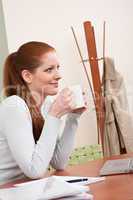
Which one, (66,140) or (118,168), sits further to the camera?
(66,140)

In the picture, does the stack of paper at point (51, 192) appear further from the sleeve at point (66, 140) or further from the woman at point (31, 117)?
the sleeve at point (66, 140)

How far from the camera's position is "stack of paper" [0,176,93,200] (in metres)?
0.79

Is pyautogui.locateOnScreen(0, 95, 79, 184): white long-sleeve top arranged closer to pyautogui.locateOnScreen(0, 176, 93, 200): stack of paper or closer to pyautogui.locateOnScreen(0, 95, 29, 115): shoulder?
pyautogui.locateOnScreen(0, 95, 29, 115): shoulder

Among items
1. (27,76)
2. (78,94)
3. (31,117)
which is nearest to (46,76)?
(27,76)

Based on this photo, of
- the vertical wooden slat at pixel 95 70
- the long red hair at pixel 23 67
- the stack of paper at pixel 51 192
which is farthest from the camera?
the vertical wooden slat at pixel 95 70

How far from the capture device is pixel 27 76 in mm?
1425

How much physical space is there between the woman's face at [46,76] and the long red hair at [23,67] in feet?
0.06

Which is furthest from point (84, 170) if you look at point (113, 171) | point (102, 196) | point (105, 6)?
point (105, 6)

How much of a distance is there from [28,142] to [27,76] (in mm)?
332

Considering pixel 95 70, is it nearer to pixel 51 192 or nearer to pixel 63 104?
pixel 63 104

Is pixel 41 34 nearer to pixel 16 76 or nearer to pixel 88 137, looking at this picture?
pixel 88 137

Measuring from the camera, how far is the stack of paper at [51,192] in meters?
0.79

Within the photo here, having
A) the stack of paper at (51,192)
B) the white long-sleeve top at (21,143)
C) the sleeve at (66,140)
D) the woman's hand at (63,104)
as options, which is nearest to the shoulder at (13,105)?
the white long-sleeve top at (21,143)

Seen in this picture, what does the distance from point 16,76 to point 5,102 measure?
18 cm
